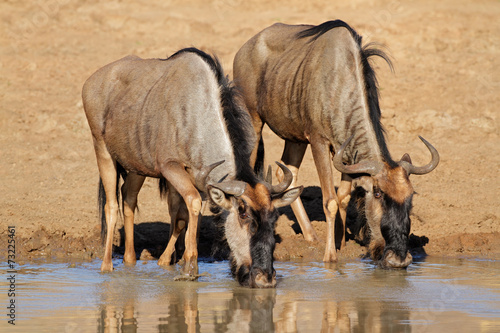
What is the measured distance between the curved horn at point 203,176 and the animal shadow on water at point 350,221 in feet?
7.25

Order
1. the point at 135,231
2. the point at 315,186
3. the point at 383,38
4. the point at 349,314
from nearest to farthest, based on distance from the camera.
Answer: the point at 349,314 → the point at 135,231 → the point at 315,186 → the point at 383,38

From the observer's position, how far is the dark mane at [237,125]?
7324mm

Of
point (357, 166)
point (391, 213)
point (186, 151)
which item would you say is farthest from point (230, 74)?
point (391, 213)

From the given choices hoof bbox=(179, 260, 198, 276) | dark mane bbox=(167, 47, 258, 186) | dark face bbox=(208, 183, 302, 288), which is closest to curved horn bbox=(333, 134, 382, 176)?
dark mane bbox=(167, 47, 258, 186)

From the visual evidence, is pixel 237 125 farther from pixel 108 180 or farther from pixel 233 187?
pixel 108 180

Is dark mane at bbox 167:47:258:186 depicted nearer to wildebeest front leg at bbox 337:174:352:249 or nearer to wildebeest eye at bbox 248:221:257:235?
wildebeest eye at bbox 248:221:257:235

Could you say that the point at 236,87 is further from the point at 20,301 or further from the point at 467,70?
the point at 467,70

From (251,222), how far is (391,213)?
68.0 inches

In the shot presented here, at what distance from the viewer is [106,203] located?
8.98m

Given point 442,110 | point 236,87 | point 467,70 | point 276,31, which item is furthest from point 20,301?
point 467,70

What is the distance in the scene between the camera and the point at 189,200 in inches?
294

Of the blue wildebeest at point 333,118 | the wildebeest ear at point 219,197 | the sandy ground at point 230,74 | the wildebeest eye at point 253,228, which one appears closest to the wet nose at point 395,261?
the blue wildebeest at point 333,118

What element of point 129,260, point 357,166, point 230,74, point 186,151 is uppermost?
point 230,74

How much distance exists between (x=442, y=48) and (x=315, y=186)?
268 inches
